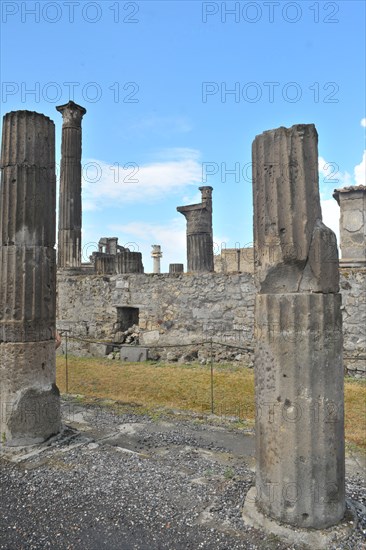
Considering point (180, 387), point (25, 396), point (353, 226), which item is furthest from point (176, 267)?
point (25, 396)

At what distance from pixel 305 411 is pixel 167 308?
30.7 feet

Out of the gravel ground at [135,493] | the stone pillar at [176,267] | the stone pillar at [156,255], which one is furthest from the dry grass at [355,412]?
the stone pillar at [156,255]

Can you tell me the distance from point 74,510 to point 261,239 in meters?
2.72

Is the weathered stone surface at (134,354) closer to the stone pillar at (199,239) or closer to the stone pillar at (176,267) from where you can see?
the stone pillar at (199,239)

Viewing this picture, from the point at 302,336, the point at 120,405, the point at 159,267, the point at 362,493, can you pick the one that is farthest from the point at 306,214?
the point at 159,267

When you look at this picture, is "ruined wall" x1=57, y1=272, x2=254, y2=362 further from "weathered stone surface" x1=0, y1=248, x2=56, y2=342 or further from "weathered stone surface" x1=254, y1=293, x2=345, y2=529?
"weathered stone surface" x1=254, y1=293, x2=345, y2=529

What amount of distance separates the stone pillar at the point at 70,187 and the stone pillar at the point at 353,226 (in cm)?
893

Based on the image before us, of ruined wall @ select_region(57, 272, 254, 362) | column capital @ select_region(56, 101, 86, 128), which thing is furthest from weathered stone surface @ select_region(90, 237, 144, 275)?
column capital @ select_region(56, 101, 86, 128)

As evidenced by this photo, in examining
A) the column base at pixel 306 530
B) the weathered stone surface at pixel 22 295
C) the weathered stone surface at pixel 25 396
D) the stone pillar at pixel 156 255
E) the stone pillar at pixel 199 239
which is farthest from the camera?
the stone pillar at pixel 156 255

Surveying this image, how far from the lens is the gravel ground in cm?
321

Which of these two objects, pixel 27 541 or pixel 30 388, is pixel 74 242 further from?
pixel 27 541

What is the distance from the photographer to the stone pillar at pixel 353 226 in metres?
10.9

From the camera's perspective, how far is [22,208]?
537 centimetres

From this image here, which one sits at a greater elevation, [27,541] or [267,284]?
[267,284]
